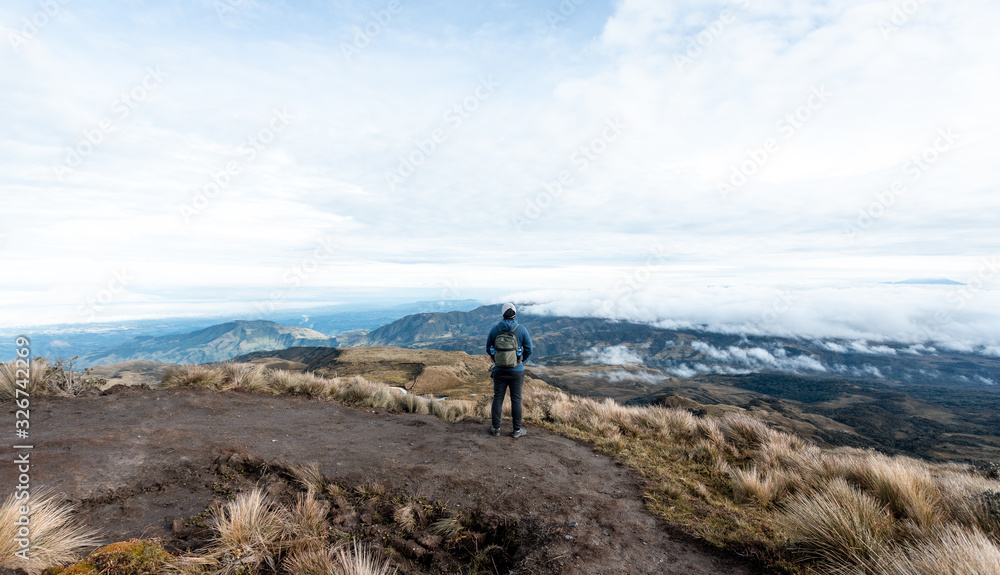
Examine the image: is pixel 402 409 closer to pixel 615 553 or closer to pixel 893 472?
pixel 615 553

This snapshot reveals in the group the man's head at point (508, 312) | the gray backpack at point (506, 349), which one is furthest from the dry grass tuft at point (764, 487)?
the man's head at point (508, 312)

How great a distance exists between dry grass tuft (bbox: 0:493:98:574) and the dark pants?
257 inches

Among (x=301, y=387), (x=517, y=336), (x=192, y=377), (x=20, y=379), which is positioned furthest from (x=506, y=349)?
(x=20, y=379)

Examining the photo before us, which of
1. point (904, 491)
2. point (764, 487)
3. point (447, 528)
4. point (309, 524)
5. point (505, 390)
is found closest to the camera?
point (309, 524)

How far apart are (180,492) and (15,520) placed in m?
2.29

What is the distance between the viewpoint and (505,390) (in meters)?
8.70

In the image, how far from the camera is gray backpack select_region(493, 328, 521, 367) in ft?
28.0

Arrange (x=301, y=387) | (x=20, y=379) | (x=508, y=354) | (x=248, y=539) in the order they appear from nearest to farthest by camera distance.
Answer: (x=248, y=539), (x=20, y=379), (x=508, y=354), (x=301, y=387)

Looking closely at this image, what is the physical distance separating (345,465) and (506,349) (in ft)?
13.1

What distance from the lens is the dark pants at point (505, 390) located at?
8.77 metres

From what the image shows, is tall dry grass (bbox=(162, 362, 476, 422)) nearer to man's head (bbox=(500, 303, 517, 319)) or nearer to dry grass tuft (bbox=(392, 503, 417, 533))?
man's head (bbox=(500, 303, 517, 319))

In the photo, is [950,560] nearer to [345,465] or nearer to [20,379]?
[345,465]

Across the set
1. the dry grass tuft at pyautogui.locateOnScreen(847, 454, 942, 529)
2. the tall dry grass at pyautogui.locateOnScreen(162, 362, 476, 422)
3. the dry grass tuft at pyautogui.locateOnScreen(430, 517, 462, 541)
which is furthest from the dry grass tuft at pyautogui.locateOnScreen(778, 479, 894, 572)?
the tall dry grass at pyautogui.locateOnScreen(162, 362, 476, 422)

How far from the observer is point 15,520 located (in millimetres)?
3387
